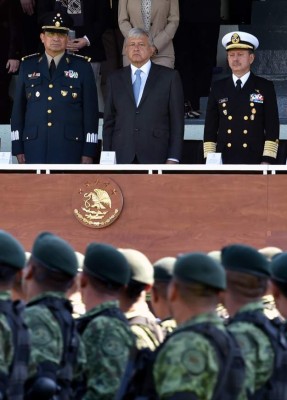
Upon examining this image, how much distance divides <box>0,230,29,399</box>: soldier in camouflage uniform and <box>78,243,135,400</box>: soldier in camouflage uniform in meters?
0.36

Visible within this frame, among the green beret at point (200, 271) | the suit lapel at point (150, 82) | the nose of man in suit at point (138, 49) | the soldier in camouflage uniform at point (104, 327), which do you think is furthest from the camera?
the suit lapel at point (150, 82)

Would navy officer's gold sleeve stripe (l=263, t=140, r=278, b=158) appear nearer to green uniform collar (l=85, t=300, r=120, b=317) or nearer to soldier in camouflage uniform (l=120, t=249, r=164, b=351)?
soldier in camouflage uniform (l=120, t=249, r=164, b=351)

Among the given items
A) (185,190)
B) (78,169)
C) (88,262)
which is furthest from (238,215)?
(88,262)

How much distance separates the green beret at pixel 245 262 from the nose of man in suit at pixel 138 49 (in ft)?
17.6

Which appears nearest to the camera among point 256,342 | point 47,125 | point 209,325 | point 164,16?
point 209,325

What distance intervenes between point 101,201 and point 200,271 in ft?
17.2

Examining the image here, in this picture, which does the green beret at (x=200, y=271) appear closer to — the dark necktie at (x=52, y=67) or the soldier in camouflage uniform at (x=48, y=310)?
the soldier in camouflage uniform at (x=48, y=310)

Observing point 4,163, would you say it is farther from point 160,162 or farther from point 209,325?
point 209,325

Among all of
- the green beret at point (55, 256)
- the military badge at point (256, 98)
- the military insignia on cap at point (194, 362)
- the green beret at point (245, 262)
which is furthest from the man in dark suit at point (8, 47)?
the military insignia on cap at point (194, 362)

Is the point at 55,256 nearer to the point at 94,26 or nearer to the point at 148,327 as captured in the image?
the point at 148,327

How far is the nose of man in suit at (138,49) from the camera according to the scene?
12.3 meters

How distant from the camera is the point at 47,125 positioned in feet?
41.3

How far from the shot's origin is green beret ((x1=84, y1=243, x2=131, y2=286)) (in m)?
7.15

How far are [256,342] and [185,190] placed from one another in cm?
494
